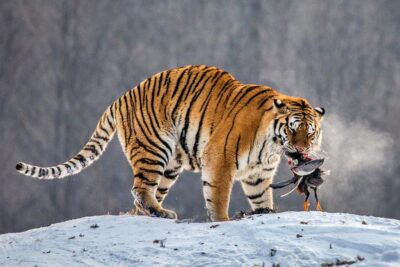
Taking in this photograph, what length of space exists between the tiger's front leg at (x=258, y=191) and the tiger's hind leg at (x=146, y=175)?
1297 mm

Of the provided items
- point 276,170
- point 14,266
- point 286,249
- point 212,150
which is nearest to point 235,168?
point 212,150

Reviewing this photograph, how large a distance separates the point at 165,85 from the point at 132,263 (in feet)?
14.6

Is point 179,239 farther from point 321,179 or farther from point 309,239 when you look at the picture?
point 321,179

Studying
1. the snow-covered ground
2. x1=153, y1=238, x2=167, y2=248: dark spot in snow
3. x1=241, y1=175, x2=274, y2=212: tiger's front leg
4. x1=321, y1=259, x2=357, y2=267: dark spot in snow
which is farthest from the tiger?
x1=321, y1=259, x2=357, y2=267: dark spot in snow

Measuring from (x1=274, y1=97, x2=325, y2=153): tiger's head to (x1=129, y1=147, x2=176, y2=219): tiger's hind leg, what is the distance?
6.47ft

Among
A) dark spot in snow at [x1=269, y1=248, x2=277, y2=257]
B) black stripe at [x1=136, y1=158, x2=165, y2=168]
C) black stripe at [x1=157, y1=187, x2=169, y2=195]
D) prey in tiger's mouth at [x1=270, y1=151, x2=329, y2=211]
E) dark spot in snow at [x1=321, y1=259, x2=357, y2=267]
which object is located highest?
black stripe at [x1=136, y1=158, x2=165, y2=168]

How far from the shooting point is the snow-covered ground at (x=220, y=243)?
7.09m

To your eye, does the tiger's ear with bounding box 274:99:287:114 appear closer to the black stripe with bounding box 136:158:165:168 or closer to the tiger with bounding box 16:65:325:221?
the tiger with bounding box 16:65:325:221

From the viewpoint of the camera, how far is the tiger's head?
9.55 m

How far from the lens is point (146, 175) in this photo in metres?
10.6

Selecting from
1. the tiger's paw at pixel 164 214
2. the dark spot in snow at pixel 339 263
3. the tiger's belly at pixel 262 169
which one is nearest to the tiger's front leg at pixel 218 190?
the tiger's belly at pixel 262 169

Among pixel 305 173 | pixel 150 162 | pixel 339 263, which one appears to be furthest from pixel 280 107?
pixel 339 263

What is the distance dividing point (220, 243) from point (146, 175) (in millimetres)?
3210

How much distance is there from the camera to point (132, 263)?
Answer: 7.39 m
